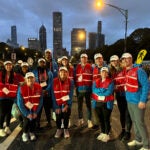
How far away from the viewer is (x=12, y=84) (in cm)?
820

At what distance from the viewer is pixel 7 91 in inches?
318

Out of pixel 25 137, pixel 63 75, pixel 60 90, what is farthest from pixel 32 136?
pixel 63 75

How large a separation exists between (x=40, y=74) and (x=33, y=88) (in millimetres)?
1030

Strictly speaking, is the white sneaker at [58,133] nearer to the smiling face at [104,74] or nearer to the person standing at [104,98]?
the person standing at [104,98]

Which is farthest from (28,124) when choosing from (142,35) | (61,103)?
(142,35)

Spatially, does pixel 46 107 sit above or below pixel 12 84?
below

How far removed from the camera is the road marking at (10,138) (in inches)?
276

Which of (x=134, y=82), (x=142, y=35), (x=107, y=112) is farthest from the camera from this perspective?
(x=142, y=35)

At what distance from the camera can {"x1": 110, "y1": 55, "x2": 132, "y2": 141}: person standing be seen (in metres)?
7.50

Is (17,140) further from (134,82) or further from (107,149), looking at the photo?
(134,82)

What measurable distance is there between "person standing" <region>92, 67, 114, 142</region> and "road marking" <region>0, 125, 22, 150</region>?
2.12m

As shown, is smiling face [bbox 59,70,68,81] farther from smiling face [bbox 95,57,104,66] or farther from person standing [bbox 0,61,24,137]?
person standing [bbox 0,61,24,137]

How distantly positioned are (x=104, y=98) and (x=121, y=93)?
43cm

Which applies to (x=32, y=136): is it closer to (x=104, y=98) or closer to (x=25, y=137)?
(x=25, y=137)
